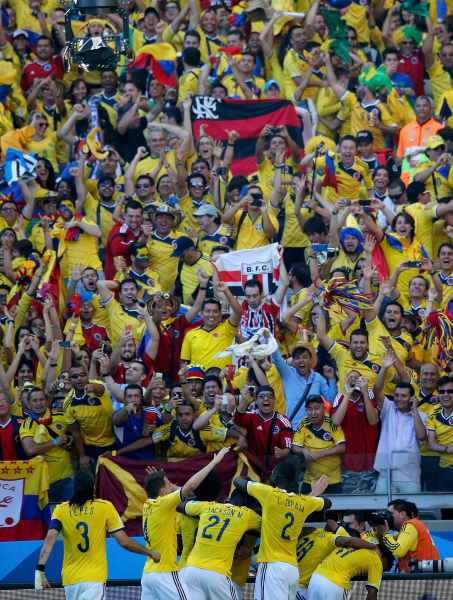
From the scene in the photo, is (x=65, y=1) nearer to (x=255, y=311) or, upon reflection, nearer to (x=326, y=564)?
(x=255, y=311)

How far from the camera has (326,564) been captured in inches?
562

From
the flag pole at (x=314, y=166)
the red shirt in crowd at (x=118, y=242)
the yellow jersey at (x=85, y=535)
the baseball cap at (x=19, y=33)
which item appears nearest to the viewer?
the yellow jersey at (x=85, y=535)

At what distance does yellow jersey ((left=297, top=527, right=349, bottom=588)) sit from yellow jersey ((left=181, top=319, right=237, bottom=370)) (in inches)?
126

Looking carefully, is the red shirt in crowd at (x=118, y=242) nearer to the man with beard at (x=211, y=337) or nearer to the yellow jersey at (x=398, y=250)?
the man with beard at (x=211, y=337)

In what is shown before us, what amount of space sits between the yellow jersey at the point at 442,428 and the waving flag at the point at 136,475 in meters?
1.70

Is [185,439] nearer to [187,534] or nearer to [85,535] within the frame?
[187,534]

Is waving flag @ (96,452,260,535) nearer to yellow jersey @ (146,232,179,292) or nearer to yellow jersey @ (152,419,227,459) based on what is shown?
yellow jersey @ (152,419,227,459)

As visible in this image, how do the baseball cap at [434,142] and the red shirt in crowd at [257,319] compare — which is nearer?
the red shirt in crowd at [257,319]

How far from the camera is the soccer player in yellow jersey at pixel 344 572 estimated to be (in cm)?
1405

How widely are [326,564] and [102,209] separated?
7.00m

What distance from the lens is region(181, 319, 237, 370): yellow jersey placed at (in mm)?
17469

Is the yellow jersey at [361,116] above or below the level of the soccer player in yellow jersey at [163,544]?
below

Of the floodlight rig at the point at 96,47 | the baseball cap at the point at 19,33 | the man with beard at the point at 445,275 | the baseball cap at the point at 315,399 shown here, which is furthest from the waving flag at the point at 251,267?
the baseball cap at the point at 19,33

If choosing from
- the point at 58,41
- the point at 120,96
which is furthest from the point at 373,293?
the point at 58,41
